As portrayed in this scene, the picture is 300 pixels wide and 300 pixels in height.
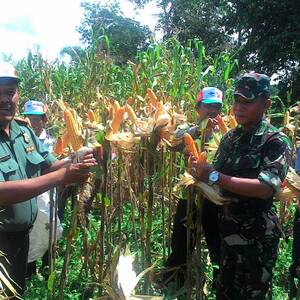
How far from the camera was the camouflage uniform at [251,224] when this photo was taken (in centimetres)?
220

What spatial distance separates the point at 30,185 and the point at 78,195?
16.0 inches

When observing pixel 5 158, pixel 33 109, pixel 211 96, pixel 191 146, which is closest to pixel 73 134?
pixel 5 158

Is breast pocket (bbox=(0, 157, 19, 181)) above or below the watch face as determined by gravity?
above

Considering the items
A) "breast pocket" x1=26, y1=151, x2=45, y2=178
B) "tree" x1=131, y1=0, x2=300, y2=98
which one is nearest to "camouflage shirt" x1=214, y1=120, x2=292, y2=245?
"breast pocket" x1=26, y1=151, x2=45, y2=178

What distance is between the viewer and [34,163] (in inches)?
89.3

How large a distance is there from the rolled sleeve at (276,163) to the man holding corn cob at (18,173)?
79 centimetres

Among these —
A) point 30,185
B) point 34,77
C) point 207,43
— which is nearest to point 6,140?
point 30,185

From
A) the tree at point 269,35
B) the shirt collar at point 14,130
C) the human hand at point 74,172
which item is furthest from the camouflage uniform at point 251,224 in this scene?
the tree at point 269,35

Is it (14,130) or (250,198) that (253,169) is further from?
(14,130)

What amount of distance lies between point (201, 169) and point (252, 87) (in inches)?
18.6

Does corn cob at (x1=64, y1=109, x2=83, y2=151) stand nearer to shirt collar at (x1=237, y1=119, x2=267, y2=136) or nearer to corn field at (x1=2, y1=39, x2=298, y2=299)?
corn field at (x1=2, y1=39, x2=298, y2=299)

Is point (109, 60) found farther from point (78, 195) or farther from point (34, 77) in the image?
point (78, 195)

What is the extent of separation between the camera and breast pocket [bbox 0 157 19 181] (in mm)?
2039

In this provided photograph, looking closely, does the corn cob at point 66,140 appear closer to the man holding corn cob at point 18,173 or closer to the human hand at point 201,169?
the man holding corn cob at point 18,173
